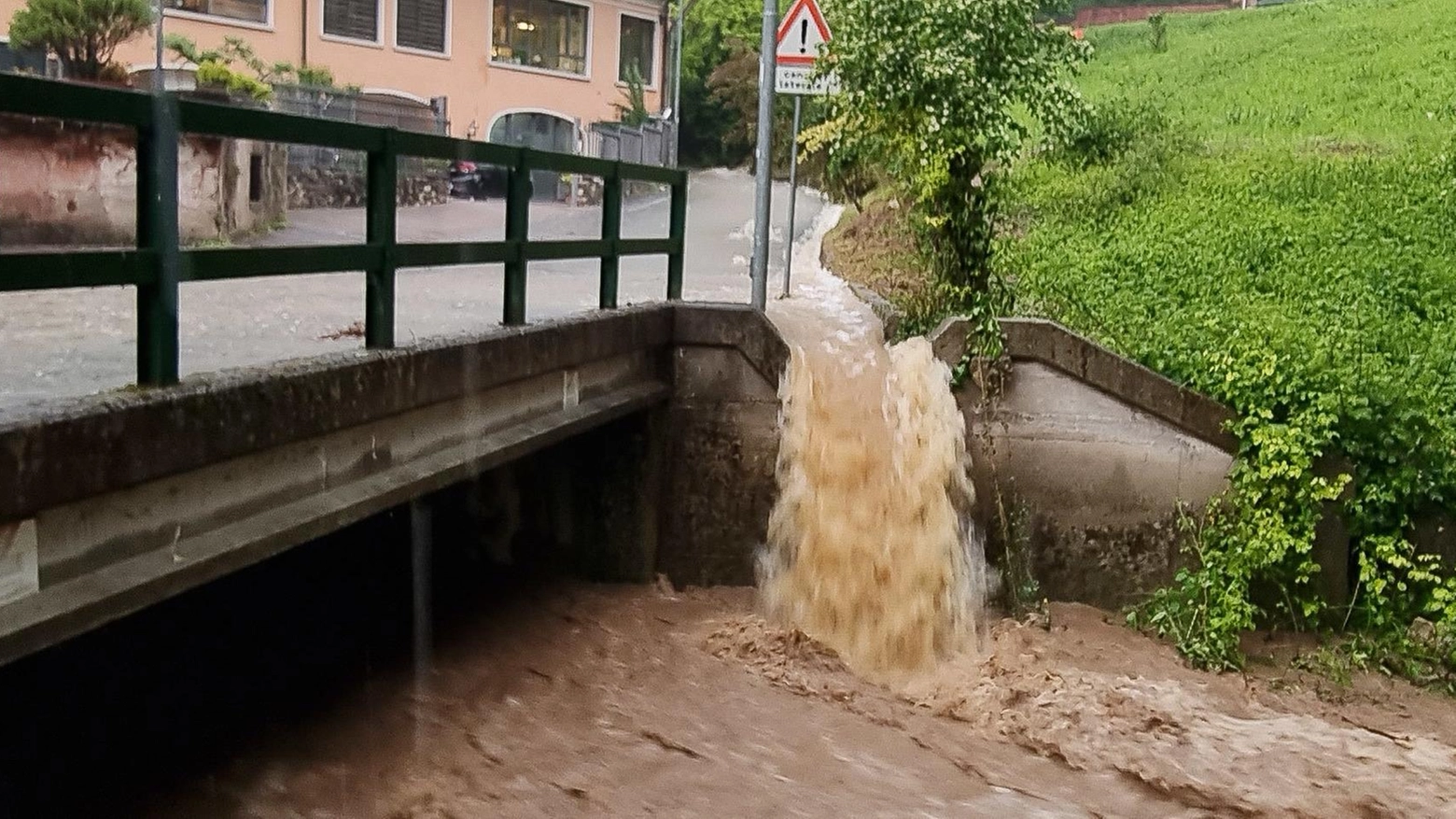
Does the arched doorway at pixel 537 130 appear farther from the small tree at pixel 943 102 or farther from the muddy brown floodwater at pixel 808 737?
the muddy brown floodwater at pixel 808 737

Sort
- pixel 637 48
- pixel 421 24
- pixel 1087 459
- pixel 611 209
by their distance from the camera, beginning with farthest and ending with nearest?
pixel 637 48
pixel 421 24
pixel 1087 459
pixel 611 209

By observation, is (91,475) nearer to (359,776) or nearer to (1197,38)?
(359,776)

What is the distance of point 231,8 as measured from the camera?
26.7 meters

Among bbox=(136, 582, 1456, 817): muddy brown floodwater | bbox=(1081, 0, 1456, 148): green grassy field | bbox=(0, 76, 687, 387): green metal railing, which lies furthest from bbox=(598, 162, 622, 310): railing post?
bbox=(1081, 0, 1456, 148): green grassy field

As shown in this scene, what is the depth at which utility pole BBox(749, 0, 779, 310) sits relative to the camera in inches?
403

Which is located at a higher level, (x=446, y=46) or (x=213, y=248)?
(x=446, y=46)

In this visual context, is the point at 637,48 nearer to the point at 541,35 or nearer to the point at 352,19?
A: the point at 541,35

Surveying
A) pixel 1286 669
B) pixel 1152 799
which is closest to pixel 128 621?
pixel 1152 799

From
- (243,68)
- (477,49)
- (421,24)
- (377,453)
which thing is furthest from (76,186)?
(477,49)

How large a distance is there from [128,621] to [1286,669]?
677 centimetres

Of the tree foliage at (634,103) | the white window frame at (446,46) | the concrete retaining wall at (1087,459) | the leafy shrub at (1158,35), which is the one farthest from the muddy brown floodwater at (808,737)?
the leafy shrub at (1158,35)

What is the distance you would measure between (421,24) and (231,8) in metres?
4.54

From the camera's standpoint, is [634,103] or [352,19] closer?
[352,19]

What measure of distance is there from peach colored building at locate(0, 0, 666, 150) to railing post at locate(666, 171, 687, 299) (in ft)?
51.6
